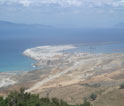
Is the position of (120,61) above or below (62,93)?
above

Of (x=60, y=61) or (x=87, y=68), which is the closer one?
(x=87, y=68)

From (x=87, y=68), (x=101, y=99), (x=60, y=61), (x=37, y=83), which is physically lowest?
(x=101, y=99)

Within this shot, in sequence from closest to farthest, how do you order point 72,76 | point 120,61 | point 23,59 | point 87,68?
point 72,76
point 87,68
point 120,61
point 23,59

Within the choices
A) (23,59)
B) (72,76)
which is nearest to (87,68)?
(72,76)

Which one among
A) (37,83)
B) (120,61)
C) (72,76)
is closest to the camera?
(37,83)

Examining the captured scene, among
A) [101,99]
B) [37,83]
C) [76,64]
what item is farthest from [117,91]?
[76,64]

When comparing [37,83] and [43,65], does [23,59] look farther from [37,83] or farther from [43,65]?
[37,83]

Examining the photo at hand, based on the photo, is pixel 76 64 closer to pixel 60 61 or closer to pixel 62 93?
pixel 60 61
